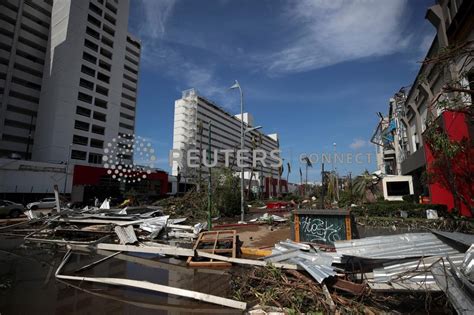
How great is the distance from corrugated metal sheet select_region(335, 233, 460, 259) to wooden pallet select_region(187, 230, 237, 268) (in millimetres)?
4349

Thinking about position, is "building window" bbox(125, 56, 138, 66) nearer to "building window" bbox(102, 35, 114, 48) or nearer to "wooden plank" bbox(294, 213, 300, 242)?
"building window" bbox(102, 35, 114, 48)

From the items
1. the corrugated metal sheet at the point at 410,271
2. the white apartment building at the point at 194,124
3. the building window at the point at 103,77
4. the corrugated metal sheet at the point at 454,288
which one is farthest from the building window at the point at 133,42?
the corrugated metal sheet at the point at 454,288

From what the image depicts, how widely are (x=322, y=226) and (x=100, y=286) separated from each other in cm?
744

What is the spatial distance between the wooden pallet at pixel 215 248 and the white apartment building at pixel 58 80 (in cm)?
4245

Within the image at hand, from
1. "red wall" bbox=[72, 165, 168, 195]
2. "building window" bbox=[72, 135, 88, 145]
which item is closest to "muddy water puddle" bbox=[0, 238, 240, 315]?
"red wall" bbox=[72, 165, 168, 195]

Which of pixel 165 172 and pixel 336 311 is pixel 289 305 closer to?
pixel 336 311

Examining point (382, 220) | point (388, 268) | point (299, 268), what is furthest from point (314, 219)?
point (382, 220)

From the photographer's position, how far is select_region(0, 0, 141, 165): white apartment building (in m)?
45.2

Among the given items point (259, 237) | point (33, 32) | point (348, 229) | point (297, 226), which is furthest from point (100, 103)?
point (348, 229)

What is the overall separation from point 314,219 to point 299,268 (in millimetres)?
4305

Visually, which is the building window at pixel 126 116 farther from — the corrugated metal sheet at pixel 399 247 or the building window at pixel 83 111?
the corrugated metal sheet at pixel 399 247

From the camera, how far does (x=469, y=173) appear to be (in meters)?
11.9

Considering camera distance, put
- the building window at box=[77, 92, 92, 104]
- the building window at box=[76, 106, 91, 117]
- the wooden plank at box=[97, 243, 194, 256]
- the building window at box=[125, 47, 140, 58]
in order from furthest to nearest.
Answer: the building window at box=[125, 47, 140, 58] < the building window at box=[77, 92, 92, 104] < the building window at box=[76, 106, 91, 117] < the wooden plank at box=[97, 243, 194, 256]

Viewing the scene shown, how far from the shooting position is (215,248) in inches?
376
